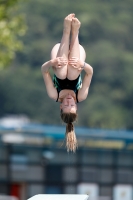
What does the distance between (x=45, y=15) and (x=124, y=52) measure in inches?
629

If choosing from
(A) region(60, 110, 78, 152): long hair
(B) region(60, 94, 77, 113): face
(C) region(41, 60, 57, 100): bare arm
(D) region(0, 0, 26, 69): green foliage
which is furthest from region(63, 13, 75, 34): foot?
(D) region(0, 0, 26, 69): green foliage

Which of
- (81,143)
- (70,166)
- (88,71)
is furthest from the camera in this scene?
(81,143)

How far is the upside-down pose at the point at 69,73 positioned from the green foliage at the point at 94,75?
80.0 meters

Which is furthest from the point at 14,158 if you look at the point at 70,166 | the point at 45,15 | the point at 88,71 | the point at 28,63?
the point at 45,15

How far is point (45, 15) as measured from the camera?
121m

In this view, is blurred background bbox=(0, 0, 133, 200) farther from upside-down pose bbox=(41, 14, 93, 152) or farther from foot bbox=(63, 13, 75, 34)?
foot bbox=(63, 13, 75, 34)

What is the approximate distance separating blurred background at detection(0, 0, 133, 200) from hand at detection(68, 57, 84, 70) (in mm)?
12893

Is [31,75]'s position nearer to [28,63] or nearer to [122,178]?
[28,63]

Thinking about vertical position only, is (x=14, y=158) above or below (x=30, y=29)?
below

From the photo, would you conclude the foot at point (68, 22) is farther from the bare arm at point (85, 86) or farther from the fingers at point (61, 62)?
the bare arm at point (85, 86)

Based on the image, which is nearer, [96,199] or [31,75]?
[96,199]

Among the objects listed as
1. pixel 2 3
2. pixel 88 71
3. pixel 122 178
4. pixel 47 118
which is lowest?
pixel 88 71

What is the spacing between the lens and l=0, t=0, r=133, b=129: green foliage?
101 meters

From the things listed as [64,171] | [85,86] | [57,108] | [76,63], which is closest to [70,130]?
[85,86]
